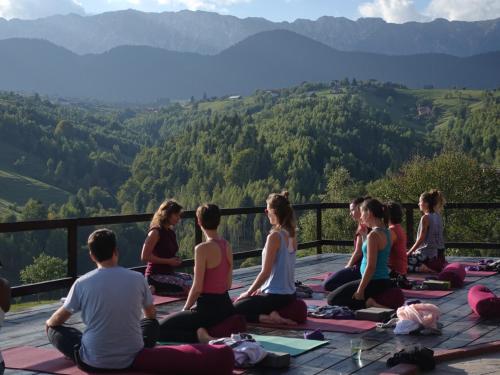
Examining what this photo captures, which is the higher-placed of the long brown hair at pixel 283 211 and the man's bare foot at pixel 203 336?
the long brown hair at pixel 283 211

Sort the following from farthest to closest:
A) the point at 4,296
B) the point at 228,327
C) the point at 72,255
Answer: the point at 72,255 → the point at 228,327 → the point at 4,296

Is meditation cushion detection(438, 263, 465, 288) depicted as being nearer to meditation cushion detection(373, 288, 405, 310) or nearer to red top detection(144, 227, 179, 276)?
meditation cushion detection(373, 288, 405, 310)

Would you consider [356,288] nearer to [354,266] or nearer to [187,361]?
[354,266]

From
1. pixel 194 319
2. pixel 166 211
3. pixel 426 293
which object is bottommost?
pixel 426 293

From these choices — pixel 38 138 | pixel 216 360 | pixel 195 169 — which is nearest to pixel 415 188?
pixel 216 360

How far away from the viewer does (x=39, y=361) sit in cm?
533

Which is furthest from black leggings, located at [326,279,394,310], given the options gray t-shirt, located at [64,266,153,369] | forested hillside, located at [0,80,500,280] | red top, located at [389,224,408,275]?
forested hillside, located at [0,80,500,280]

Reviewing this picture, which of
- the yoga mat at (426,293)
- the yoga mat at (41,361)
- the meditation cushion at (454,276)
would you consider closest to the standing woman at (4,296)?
the yoga mat at (41,361)

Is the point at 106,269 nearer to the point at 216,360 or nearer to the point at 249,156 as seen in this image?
the point at 216,360

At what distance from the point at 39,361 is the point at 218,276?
141 centimetres

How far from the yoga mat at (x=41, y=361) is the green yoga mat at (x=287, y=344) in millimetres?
722

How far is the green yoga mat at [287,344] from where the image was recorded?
5629 mm

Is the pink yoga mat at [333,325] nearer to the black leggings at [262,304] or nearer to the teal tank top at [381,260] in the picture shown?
the black leggings at [262,304]

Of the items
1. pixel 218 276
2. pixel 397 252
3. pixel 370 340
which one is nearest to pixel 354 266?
pixel 397 252
